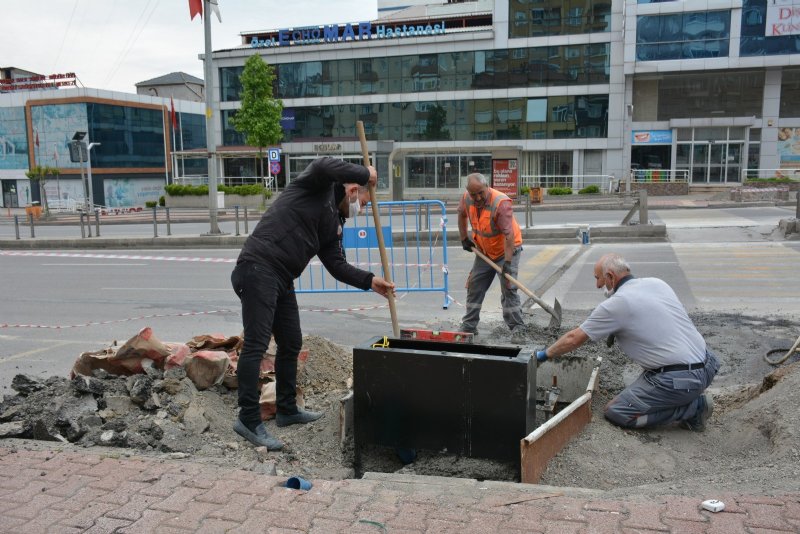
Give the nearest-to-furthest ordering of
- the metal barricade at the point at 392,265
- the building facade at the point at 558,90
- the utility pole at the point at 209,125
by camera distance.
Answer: the metal barricade at the point at 392,265
the utility pole at the point at 209,125
the building facade at the point at 558,90

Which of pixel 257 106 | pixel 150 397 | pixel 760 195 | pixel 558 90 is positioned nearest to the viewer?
pixel 150 397

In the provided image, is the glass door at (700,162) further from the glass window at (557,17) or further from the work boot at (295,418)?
the work boot at (295,418)

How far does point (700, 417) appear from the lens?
4820 millimetres

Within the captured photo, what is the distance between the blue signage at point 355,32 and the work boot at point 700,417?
4445 cm

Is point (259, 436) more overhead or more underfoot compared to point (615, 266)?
more underfoot

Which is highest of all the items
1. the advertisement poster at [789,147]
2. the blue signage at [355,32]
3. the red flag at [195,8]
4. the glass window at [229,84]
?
the blue signage at [355,32]

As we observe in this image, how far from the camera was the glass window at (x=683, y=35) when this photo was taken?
4047cm

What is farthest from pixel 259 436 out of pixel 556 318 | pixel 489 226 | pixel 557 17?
pixel 557 17

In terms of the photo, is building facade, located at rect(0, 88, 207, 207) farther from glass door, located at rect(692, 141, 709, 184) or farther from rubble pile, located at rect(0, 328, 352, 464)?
rubble pile, located at rect(0, 328, 352, 464)

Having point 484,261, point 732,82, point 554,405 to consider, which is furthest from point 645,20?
point 554,405

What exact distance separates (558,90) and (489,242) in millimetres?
38450

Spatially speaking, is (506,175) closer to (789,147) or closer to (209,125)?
(209,125)

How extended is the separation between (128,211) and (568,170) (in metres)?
27.0

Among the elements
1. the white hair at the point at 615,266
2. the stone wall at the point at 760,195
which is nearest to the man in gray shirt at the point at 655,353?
the white hair at the point at 615,266
